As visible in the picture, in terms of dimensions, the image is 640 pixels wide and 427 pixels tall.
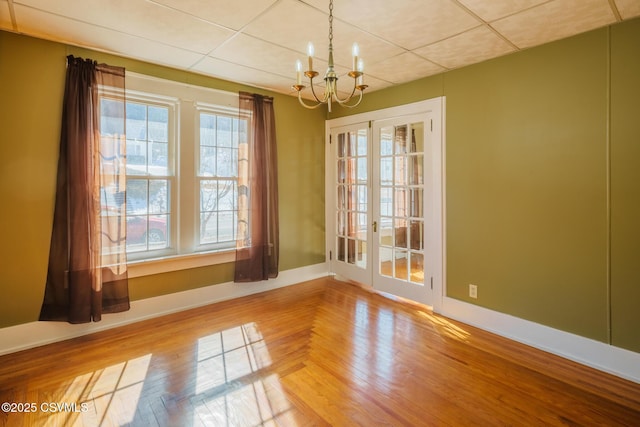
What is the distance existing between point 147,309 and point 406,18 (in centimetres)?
362

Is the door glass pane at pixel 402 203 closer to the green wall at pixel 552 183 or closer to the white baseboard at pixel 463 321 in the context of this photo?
the green wall at pixel 552 183

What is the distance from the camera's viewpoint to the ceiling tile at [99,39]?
95.0 inches

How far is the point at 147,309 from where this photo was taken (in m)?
3.36

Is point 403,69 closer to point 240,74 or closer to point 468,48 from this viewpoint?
point 468,48

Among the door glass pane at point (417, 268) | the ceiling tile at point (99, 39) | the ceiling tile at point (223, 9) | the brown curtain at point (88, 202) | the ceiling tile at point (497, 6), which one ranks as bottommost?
the door glass pane at point (417, 268)

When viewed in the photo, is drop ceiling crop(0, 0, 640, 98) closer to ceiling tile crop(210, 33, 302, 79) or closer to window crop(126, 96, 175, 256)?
ceiling tile crop(210, 33, 302, 79)

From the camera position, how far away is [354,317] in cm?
344

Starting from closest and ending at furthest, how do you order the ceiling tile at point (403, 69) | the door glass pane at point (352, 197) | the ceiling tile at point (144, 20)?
the ceiling tile at point (144, 20) < the ceiling tile at point (403, 69) < the door glass pane at point (352, 197)

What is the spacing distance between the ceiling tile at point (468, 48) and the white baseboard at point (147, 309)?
317cm

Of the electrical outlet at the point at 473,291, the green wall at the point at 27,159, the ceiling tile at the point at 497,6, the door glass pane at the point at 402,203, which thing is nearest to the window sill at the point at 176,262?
the green wall at the point at 27,159

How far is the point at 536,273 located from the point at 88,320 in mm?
4079

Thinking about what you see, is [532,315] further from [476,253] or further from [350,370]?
[350,370]

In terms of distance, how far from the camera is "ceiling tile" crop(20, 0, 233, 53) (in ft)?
7.28

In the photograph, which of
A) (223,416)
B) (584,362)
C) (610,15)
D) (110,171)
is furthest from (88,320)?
(610,15)
